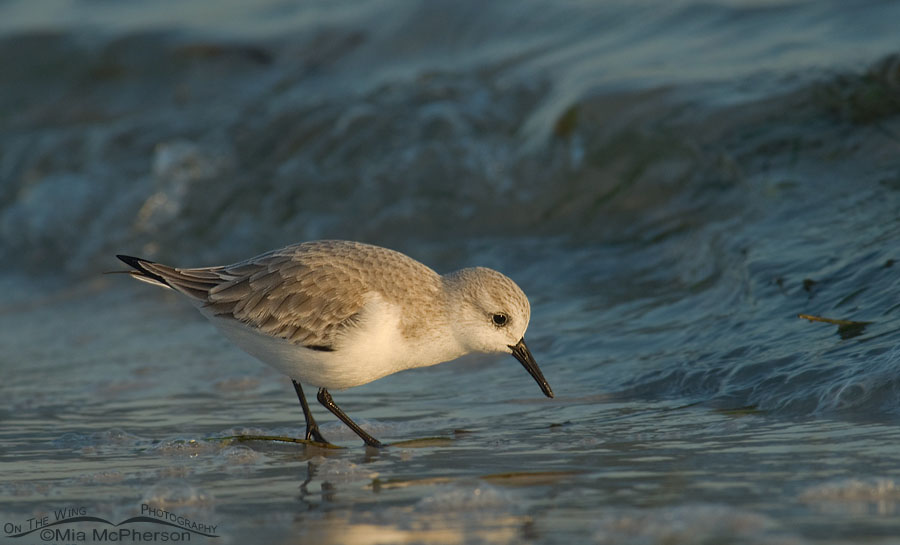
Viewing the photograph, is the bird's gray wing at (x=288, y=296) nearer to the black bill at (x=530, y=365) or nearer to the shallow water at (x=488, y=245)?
the shallow water at (x=488, y=245)

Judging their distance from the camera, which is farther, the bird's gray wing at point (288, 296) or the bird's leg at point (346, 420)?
the bird's gray wing at point (288, 296)

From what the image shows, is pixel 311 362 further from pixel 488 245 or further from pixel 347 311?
pixel 488 245

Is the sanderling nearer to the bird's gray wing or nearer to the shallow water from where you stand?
the bird's gray wing

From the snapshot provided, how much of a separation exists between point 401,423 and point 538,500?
1726mm

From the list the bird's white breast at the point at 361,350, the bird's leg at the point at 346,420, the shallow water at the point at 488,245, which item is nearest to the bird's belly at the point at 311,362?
the bird's white breast at the point at 361,350

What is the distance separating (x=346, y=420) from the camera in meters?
5.27

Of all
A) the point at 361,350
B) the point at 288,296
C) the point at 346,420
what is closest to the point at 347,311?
the point at 361,350

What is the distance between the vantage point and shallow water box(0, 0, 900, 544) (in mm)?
4059

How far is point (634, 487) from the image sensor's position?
13.1 feet

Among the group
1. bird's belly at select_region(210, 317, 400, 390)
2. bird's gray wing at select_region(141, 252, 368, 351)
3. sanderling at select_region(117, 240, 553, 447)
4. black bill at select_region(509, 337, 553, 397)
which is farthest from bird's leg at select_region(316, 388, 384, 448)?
black bill at select_region(509, 337, 553, 397)

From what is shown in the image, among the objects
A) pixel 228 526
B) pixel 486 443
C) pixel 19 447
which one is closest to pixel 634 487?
pixel 486 443

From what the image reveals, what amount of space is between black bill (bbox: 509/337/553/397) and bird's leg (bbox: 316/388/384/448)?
0.87 m

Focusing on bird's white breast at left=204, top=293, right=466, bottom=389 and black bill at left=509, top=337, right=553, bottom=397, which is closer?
bird's white breast at left=204, top=293, right=466, bottom=389

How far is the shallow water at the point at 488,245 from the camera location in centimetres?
406
